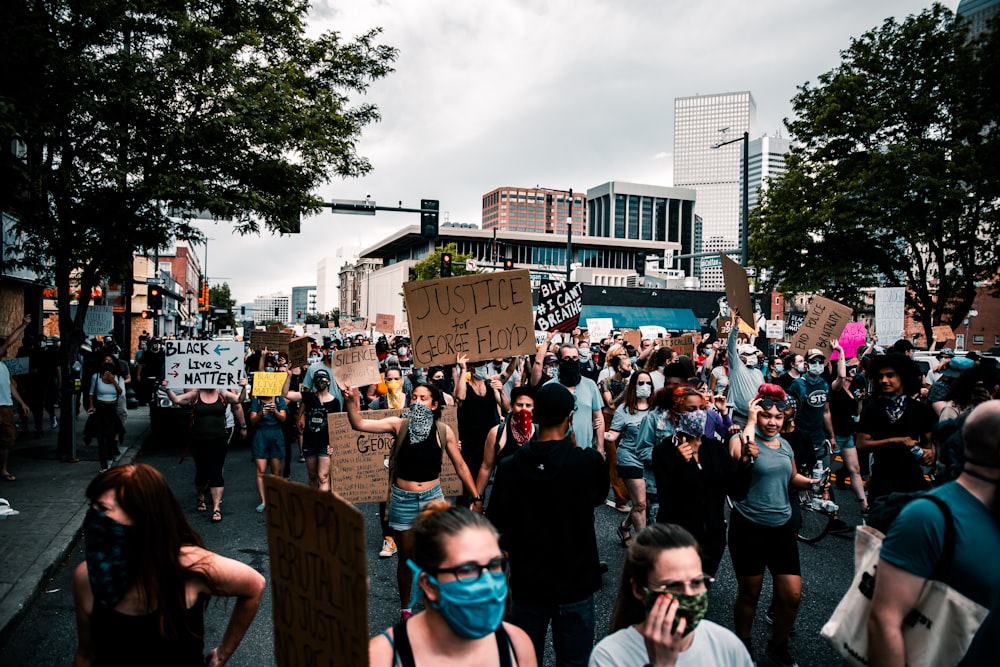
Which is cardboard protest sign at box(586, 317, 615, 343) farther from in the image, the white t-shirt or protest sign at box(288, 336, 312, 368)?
the white t-shirt

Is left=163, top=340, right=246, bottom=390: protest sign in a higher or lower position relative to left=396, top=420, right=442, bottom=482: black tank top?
higher

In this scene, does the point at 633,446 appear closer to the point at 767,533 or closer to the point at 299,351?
the point at 767,533

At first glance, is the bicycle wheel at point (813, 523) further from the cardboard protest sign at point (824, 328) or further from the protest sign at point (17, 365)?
the protest sign at point (17, 365)

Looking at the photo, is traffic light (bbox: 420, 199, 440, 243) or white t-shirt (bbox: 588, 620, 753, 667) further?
traffic light (bbox: 420, 199, 440, 243)

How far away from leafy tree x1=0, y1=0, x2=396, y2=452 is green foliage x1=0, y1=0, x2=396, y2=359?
0.02 metres

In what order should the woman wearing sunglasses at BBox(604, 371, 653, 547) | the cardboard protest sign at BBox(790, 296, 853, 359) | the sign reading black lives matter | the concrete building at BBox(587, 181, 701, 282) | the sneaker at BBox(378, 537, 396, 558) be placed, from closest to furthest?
the woman wearing sunglasses at BBox(604, 371, 653, 547)
the sneaker at BBox(378, 537, 396, 558)
the cardboard protest sign at BBox(790, 296, 853, 359)
the sign reading black lives matter
the concrete building at BBox(587, 181, 701, 282)

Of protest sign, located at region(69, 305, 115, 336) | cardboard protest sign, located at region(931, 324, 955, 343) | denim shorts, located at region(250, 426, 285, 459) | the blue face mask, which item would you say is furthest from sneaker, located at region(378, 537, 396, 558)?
cardboard protest sign, located at region(931, 324, 955, 343)

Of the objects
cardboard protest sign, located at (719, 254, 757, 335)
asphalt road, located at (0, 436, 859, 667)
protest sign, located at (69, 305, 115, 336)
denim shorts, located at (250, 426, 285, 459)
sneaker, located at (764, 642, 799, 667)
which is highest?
cardboard protest sign, located at (719, 254, 757, 335)

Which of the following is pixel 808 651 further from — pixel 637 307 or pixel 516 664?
pixel 637 307

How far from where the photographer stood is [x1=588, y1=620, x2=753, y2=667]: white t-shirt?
2.28m

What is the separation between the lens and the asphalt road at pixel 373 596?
465 cm

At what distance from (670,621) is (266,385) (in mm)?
7091

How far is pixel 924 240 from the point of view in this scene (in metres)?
21.8

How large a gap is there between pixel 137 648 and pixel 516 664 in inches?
53.1
